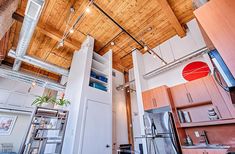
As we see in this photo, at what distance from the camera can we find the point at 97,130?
352 cm

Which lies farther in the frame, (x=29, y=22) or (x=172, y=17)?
(x=172, y=17)

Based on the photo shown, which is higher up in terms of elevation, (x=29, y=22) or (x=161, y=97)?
(x=29, y=22)

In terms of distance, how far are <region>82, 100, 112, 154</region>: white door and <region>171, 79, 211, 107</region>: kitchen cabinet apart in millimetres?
2212

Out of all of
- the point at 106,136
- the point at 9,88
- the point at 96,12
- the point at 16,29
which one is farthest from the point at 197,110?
the point at 9,88

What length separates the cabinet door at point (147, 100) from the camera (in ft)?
13.4

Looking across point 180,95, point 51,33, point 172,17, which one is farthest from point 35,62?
point 180,95

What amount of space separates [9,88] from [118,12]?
24.6 feet

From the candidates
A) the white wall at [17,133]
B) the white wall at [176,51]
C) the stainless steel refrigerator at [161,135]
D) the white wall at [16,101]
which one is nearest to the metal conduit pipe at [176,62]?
the white wall at [176,51]

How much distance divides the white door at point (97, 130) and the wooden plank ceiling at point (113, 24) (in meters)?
2.69

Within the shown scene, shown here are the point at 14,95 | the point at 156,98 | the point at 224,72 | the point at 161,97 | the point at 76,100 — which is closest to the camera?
the point at 224,72

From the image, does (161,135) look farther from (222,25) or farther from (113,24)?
(113,24)

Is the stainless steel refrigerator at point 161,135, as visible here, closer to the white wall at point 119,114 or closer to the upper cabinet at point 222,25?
the white wall at point 119,114

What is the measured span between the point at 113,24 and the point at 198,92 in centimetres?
345

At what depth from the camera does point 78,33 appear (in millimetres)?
4711
